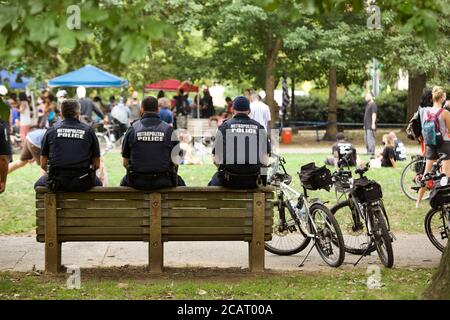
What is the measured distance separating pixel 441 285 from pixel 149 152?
2.96 m

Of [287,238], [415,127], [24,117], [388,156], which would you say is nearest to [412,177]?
[415,127]

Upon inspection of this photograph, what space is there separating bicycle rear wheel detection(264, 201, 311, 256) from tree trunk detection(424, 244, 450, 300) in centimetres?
273

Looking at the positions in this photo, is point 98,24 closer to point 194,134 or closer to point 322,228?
point 322,228

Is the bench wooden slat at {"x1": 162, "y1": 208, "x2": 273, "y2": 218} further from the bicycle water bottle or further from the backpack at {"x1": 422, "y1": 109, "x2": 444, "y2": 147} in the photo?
the backpack at {"x1": 422, "y1": 109, "x2": 444, "y2": 147}

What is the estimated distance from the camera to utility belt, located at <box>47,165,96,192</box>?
28.1 ft

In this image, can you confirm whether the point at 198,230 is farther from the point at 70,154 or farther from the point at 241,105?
the point at 70,154

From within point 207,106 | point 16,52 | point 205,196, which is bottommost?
point 205,196

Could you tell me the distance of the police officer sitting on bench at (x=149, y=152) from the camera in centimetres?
852

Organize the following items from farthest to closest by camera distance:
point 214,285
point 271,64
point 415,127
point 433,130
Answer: point 271,64
point 415,127
point 433,130
point 214,285

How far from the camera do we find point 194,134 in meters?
26.0

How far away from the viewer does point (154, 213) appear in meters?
8.62

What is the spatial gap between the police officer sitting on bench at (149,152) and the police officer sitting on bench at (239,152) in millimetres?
452

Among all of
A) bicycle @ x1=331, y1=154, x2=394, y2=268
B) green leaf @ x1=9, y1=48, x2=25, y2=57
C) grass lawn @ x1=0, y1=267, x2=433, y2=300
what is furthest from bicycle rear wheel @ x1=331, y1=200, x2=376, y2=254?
green leaf @ x1=9, y1=48, x2=25, y2=57

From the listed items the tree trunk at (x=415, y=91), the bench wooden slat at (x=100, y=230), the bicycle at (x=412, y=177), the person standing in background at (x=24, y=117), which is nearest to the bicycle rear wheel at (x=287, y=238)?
the bench wooden slat at (x=100, y=230)
